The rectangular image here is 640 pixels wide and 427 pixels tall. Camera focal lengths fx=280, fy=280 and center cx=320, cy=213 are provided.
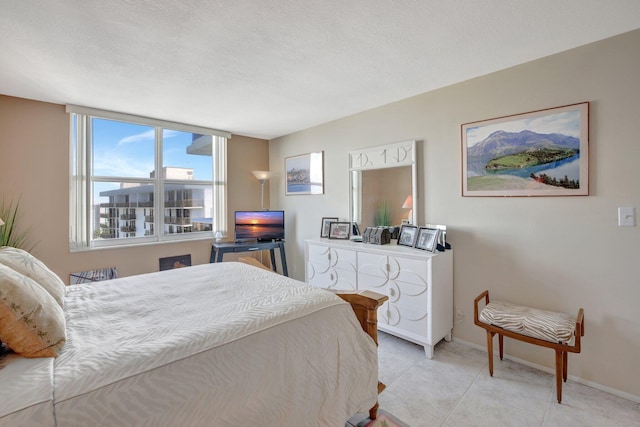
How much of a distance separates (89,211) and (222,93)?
83.8 inches

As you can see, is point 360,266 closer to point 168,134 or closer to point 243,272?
point 243,272

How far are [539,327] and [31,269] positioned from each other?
9.80ft

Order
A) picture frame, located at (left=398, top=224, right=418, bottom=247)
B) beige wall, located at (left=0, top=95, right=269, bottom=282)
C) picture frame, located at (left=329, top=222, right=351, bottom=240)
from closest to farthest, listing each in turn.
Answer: picture frame, located at (left=398, top=224, right=418, bottom=247)
beige wall, located at (left=0, top=95, right=269, bottom=282)
picture frame, located at (left=329, top=222, right=351, bottom=240)

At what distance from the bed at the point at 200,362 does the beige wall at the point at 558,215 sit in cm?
149

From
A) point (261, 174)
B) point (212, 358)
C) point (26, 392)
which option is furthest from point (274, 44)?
point (261, 174)

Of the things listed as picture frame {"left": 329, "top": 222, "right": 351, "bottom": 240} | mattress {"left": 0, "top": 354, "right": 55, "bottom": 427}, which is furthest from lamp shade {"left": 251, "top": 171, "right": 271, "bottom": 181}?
mattress {"left": 0, "top": 354, "right": 55, "bottom": 427}

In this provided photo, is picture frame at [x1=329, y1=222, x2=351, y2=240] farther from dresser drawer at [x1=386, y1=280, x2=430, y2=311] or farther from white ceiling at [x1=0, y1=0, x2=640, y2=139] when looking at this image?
white ceiling at [x1=0, y1=0, x2=640, y2=139]

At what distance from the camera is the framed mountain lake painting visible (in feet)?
6.68

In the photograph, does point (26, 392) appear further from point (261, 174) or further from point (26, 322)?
point (261, 174)

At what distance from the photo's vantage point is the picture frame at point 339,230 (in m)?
3.42

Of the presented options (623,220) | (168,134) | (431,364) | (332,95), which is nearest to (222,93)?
(332,95)

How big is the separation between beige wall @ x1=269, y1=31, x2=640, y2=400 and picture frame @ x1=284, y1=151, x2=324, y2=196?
4.03 ft

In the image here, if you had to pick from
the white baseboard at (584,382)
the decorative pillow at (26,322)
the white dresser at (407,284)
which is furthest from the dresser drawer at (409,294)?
the decorative pillow at (26,322)

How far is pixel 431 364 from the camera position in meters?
2.29
